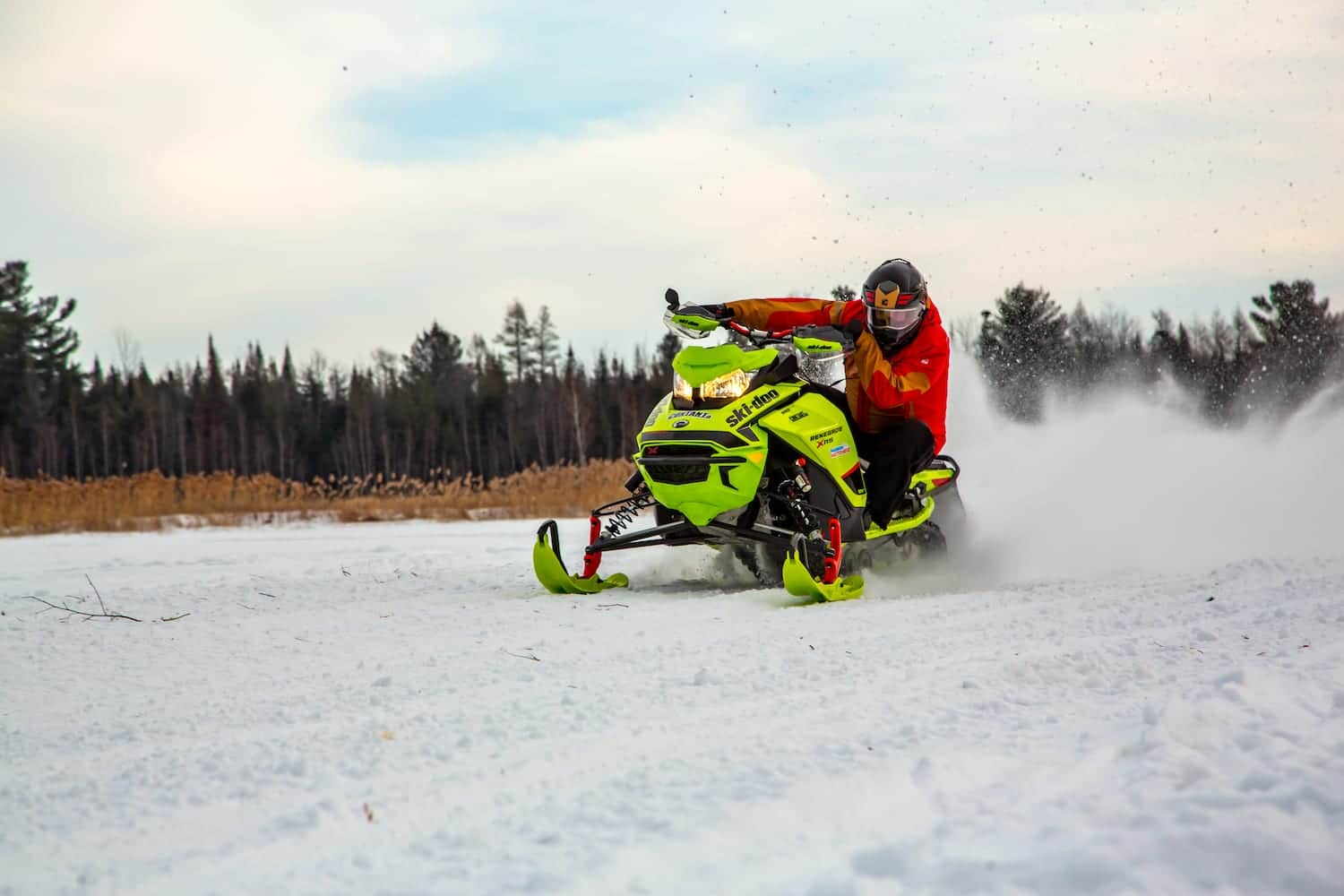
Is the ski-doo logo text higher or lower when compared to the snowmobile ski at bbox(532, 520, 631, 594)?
higher

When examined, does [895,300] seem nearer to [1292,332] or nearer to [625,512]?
[625,512]

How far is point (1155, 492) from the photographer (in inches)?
311

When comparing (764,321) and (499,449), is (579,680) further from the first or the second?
(499,449)

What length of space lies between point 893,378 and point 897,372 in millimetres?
142

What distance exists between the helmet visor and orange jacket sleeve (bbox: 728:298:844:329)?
356 millimetres

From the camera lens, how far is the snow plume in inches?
273

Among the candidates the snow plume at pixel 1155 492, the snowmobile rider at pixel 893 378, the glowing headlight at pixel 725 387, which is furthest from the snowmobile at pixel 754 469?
the snow plume at pixel 1155 492

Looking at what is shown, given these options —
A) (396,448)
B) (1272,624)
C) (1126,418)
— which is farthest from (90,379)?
(1272,624)

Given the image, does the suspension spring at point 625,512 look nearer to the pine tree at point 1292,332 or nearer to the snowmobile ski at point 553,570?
the snowmobile ski at point 553,570

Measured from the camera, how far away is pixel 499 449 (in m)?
70.4

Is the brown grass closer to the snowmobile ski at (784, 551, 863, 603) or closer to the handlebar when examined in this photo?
the handlebar

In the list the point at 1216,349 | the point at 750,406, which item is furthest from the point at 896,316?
the point at 1216,349

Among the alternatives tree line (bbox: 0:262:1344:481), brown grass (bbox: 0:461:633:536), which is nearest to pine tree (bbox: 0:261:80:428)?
tree line (bbox: 0:262:1344:481)

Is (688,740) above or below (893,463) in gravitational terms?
below
